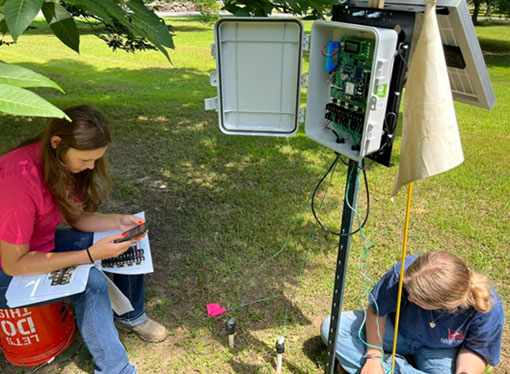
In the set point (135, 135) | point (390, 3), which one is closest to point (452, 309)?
point (390, 3)

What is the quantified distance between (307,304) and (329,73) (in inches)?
63.1

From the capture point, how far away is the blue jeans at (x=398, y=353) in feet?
7.02

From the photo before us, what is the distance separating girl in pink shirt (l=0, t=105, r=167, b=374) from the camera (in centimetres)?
185

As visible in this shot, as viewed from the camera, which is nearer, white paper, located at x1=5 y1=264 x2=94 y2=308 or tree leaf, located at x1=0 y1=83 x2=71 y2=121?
tree leaf, located at x1=0 y1=83 x2=71 y2=121

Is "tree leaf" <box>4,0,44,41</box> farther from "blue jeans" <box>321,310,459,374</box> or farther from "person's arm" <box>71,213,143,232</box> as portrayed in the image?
"blue jeans" <box>321,310,459,374</box>

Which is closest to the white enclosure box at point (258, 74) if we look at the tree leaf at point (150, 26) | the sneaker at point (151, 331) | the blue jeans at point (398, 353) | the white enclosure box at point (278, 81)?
the white enclosure box at point (278, 81)

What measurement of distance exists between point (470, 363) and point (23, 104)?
2193 millimetres

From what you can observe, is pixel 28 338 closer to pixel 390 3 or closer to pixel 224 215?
pixel 224 215

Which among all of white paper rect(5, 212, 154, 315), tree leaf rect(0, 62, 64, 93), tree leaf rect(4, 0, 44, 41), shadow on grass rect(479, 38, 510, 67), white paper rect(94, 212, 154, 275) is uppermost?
tree leaf rect(4, 0, 44, 41)

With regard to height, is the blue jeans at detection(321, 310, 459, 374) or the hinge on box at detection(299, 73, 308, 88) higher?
the hinge on box at detection(299, 73, 308, 88)

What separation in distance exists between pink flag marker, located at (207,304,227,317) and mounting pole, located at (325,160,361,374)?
806mm

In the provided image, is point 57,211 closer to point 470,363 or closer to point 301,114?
point 301,114

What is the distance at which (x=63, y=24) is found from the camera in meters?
1.29

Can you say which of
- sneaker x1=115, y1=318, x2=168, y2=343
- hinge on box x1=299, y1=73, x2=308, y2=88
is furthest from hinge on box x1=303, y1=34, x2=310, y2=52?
sneaker x1=115, y1=318, x2=168, y2=343
